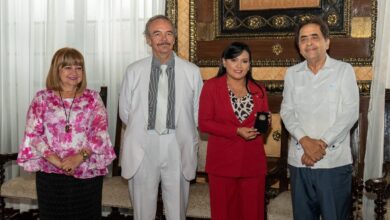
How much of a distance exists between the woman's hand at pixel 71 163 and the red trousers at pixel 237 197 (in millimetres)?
759

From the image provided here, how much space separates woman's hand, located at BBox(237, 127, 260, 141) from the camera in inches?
104

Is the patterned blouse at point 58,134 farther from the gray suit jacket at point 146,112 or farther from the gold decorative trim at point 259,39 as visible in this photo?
the gold decorative trim at point 259,39

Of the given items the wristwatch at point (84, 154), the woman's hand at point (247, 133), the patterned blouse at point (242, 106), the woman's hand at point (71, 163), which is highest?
the patterned blouse at point (242, 106)

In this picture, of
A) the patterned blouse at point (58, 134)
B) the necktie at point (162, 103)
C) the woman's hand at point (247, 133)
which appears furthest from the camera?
the necktie at point (162, 103)

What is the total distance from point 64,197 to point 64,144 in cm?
30

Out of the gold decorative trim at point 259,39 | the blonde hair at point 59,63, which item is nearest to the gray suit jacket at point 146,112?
the blonde hair at point 59,63

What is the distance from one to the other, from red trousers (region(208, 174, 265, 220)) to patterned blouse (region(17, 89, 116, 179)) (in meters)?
0.70

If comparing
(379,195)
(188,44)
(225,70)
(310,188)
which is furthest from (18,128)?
(379,195)

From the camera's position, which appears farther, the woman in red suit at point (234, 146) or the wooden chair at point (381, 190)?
the woman in red suit at point (234, 146)

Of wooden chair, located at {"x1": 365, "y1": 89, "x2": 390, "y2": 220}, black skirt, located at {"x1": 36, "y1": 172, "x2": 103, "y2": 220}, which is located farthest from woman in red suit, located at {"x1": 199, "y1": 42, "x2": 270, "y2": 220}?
black skirt, located at {"x1": 36, "y1": 172, "x2": 103, "y2": 220}

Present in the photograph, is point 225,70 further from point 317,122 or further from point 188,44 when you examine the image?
point 188,44

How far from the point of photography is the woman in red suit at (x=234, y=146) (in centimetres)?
275

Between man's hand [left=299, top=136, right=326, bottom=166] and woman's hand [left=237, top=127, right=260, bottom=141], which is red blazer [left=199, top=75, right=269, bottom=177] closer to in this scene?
woman's hand [left=237, top=127, right=260, bottom=141]

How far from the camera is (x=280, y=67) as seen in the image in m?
3.64
